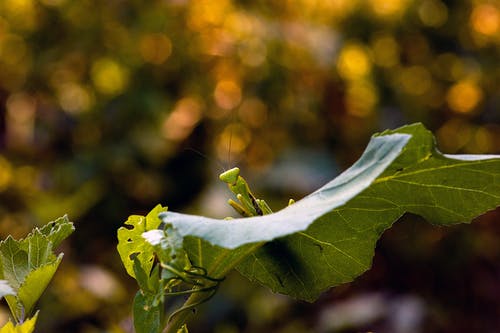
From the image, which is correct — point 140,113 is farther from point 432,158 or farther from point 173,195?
point 432,158

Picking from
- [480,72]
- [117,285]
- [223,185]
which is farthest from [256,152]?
[480,72]

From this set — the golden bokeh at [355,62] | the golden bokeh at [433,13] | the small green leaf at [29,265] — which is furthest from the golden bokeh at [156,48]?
the small green leaf at [29,265]

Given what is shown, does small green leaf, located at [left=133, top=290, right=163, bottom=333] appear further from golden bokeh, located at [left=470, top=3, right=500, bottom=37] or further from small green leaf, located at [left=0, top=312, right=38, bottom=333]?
golden bokeh, located at [left=470, top=3, right=500, bottom=37]

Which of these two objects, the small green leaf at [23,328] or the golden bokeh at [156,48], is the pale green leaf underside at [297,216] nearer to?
the small green leaf at [23,328]

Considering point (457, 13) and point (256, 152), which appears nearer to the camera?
point (256, 152)

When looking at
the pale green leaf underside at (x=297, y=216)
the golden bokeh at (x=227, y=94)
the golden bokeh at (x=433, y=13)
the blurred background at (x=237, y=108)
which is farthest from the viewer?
the golden bokeh at (x=433, y=13)
